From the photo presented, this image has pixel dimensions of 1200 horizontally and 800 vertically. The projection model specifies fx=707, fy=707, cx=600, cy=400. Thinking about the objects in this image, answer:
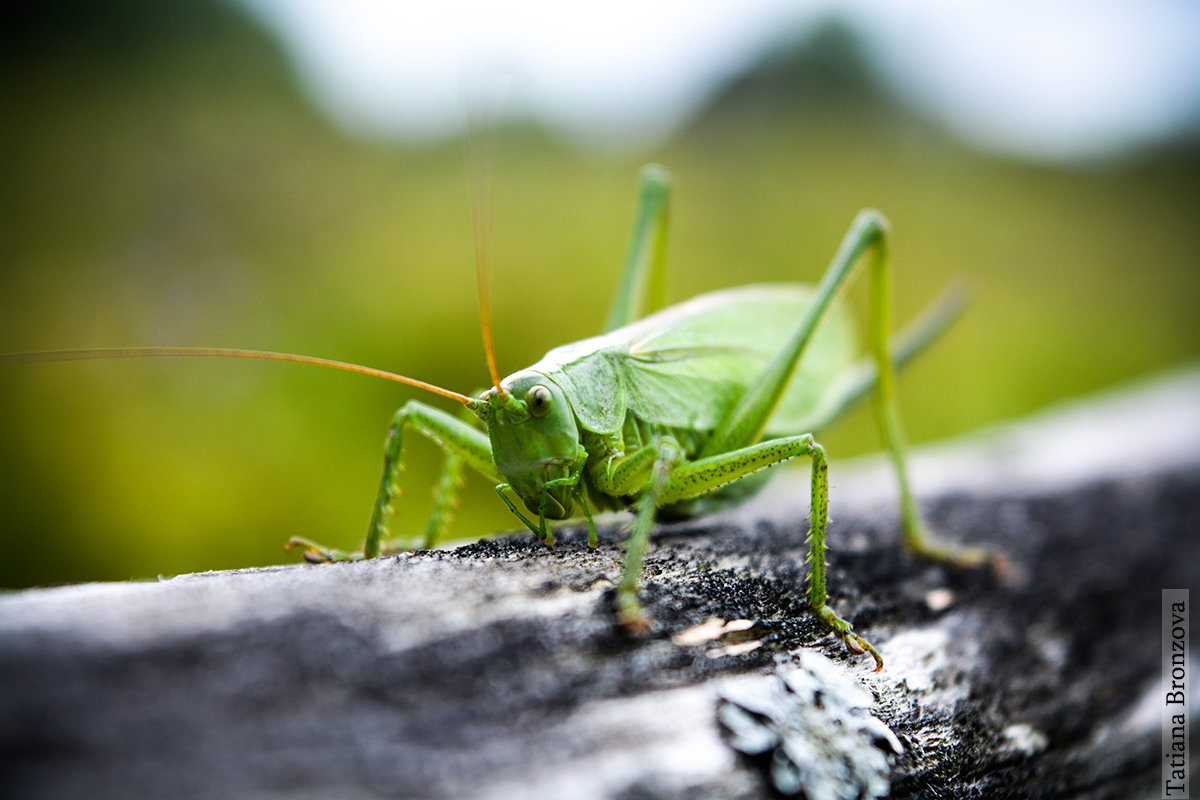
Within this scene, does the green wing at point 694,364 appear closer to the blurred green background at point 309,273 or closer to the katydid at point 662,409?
the katydid at point 662,409

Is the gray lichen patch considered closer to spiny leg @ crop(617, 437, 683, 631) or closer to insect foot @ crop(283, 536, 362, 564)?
spiny leg @ crop(617, 437, 683, 631)

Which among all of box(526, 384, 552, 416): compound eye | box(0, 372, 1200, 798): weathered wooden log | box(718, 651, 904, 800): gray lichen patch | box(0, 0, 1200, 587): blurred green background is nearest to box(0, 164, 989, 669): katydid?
box(526, 384, 552, 416): compound eye

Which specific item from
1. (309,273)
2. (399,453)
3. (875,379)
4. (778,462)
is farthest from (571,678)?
(309,273)

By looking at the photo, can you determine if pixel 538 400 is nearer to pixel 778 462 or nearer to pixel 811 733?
pixel 778 462

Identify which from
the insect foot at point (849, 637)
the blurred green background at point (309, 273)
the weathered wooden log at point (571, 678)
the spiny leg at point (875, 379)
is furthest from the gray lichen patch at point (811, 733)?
the blurred green background at point (309, 273)

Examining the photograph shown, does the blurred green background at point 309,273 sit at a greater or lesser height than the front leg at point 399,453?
greater

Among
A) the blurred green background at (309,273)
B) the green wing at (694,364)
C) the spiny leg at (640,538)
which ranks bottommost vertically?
the spiny leg at (640,538)

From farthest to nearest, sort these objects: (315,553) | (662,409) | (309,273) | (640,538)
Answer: (309,273) → (662,409) → (315,553) → (640,538)

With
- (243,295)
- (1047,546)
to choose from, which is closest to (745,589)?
(1047,546)
